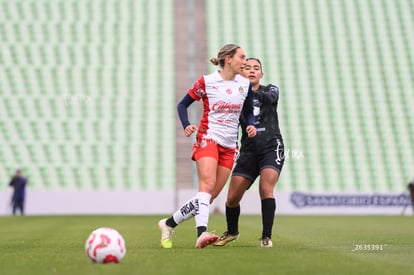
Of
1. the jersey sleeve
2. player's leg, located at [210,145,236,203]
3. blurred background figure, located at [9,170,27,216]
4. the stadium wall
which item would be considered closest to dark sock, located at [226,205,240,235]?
player's leg, located at [210,145,236,203]

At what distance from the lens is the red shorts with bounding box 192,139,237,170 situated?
323 inches

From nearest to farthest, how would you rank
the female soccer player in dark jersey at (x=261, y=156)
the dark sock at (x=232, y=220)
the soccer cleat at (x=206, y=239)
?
the soccer cleat at (x=206, y=239)
the female soccer player in dark jersey at (x=261, y=156)
the dark sock at (x=232, y=220)

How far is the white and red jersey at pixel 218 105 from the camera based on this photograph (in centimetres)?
831

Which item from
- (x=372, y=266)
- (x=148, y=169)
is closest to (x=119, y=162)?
(x=148, y=169)

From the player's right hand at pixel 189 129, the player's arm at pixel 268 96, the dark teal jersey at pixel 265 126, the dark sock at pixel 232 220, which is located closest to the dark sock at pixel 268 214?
the dark sock at pixel 232 220

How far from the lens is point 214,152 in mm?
8227

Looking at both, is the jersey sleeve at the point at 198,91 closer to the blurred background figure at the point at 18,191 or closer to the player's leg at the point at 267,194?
the player's leg at the point at 267,194

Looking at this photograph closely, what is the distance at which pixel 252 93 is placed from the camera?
28.1ft

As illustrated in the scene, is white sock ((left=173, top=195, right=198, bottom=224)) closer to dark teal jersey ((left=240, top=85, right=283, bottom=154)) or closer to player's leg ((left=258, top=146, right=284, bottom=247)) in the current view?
player's leg ((left=258, top=146, right=284, bottom=247))

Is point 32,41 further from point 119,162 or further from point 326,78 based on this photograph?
point 326,78

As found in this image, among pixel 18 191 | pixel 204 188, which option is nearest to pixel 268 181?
pixel 204 188

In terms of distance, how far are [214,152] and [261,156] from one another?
90 centimetres

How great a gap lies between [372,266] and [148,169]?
2179 cm

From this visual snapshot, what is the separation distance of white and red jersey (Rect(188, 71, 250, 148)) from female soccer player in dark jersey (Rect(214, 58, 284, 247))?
16.9 inches
